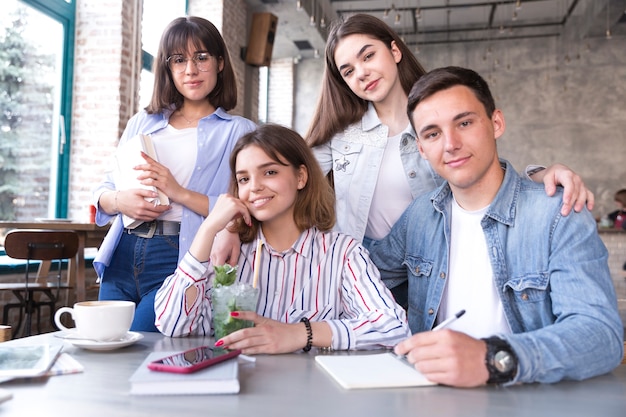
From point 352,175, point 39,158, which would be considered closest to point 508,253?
point 352,175

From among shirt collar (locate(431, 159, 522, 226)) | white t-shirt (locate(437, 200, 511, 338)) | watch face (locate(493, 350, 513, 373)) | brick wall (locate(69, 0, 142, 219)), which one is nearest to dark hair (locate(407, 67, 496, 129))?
shirt collar (locate(431, 159, 522, 226))

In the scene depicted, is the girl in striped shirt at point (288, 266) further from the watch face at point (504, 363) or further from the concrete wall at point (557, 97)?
the concrete wall at point (557, 97)

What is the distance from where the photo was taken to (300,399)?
2.70ft

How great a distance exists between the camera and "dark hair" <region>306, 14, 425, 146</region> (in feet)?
6.41

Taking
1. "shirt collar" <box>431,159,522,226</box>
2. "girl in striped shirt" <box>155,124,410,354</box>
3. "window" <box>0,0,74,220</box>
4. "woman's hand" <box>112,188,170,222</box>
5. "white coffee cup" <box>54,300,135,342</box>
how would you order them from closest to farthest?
"white coffee cup" <box>54,300,135,342</box> < "girl in striped shirt" <box>155,124,410,354</box> < "shirt collar" <box>431,159,522,226</box> < "woman's hand" <box>112,188,170,222</box> < "window" <box>0,0,74,220</box>

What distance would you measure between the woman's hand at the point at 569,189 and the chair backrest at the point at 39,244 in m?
3.32

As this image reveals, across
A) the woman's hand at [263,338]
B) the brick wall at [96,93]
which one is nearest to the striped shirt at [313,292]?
the woman's hand at [263,338]

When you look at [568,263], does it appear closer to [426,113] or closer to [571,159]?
[426,113]

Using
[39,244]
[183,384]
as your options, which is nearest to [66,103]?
[39,244]

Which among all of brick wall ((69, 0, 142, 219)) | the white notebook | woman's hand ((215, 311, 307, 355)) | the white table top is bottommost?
the white table top

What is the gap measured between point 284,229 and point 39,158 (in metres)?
4.13

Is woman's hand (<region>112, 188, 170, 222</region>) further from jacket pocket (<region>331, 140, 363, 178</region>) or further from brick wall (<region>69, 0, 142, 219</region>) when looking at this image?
brick wall (<region>69, 0, 142, 219</region>)

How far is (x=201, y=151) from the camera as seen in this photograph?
1912mm

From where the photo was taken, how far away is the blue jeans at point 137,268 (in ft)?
5.80
